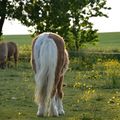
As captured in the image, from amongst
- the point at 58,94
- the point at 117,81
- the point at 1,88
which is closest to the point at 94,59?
→ the point at 117,81

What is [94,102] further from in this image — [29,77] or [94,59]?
[94,59]

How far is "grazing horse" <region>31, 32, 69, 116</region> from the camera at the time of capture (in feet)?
32.1

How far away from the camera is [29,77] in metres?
19.4

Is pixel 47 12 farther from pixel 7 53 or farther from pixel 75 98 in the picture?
pixel 75 98

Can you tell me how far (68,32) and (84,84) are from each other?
85.4 feet

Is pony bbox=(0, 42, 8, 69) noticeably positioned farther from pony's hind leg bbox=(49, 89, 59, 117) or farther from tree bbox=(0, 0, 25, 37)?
pony's hind leg bbox=(49, 89, 59, 117)

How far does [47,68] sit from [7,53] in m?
17.0

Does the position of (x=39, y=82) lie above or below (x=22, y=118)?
above

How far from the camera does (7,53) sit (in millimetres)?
26625

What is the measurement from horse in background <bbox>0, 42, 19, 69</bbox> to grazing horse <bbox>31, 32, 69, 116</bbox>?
15.2m

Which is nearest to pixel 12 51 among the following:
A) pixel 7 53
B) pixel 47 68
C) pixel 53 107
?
pixel 7 53

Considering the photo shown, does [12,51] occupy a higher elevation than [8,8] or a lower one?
lower

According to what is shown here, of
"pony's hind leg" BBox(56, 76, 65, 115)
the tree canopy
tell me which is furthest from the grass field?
the tree canopy

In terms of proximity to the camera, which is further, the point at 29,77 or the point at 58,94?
the point at 29,77
